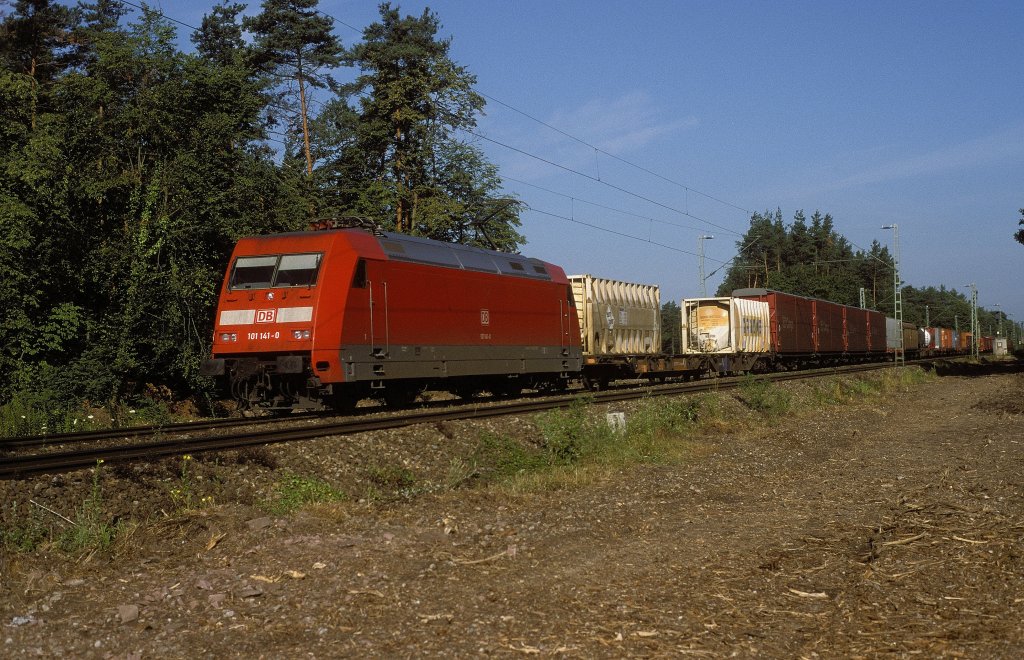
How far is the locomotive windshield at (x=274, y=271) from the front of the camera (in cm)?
1638

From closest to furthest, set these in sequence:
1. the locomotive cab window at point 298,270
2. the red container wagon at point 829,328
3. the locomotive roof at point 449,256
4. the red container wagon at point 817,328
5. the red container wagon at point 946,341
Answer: the locomotive cab window at point 298,270
the locomotive roof at point 449,256
the red container wagon at point 817,328
the red container wagon at point 829,328
the red container wagon at point 946,341

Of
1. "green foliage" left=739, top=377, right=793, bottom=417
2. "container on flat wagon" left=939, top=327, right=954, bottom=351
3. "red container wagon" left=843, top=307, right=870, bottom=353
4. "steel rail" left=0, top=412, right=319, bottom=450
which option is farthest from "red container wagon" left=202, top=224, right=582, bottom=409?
"container on flat wagon" left=939, top=327, right=954, bottom=351

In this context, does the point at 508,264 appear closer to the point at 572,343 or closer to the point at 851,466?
the point at 572,343

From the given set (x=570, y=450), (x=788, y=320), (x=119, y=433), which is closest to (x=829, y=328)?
(x=788, y=320)

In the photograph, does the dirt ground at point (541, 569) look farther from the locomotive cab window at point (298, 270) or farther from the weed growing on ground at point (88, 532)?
the locomotive cab window at point (298, 270)

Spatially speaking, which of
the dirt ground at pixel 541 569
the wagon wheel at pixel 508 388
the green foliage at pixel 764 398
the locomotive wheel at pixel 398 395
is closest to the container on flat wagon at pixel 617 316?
the wagon wheel at pixel 508 388

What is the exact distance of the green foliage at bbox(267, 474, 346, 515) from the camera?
9.14 m

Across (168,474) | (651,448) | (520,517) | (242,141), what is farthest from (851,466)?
(242,141)

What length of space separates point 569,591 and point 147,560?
3.32 metres

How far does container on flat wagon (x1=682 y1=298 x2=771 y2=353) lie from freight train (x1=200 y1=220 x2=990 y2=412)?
292 inches

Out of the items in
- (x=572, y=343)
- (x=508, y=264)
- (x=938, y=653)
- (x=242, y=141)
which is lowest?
(x=938, y=653)

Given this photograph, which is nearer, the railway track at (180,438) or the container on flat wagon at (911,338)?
the railway track at (180,438)

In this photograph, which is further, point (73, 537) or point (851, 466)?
point (851, 466)

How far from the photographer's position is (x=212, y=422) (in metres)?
15.5
